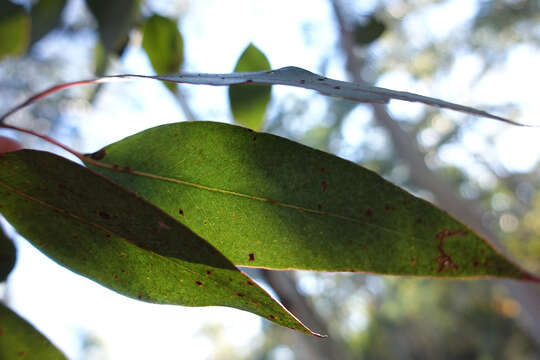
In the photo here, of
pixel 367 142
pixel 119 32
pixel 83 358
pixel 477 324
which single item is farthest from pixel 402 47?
pixel 83 358

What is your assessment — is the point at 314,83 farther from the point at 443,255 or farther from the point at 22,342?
the point at 22,342

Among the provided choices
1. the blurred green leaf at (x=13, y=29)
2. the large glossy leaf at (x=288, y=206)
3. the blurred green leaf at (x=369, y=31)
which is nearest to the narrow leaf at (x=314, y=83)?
the large glossy leaf at (x=288, y=206)

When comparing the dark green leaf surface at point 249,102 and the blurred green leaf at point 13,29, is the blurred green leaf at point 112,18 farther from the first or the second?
the dark green leaf surface at point 249,102

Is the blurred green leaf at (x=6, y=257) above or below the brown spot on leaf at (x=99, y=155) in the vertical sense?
below

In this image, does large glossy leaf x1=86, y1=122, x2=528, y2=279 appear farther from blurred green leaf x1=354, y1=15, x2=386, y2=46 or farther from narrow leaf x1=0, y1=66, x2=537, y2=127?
blurred green leaf x1=354, y1=15, x2=386, y2=46

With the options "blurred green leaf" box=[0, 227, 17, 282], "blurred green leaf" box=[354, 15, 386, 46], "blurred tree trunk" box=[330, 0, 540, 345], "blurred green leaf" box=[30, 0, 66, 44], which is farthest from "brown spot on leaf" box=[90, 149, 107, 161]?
"blurred tree trunk" box=[330, 0, 540, 345]

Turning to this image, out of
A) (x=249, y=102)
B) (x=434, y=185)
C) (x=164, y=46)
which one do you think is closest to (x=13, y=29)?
(x=164, y=46)
